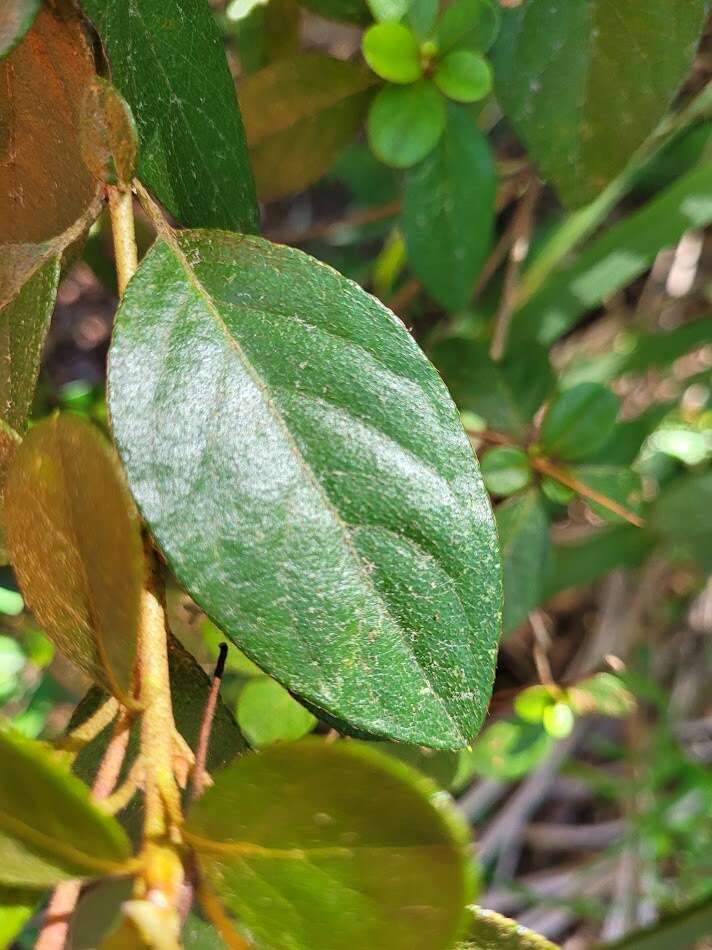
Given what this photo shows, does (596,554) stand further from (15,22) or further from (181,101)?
(15,22)

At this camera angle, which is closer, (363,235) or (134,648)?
(134,648)

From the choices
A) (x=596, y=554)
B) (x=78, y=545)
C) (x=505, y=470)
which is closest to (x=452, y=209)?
(x=505, y=470)

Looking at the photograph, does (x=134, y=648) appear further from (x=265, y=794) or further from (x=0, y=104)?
(x=0, y=104)

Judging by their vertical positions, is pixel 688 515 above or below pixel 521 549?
below

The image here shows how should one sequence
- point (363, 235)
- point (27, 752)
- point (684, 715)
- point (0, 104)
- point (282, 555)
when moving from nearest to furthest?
point (27, 752) < point (282, 555) < point (0, 104) < point (363, 235) < point (684, 715)

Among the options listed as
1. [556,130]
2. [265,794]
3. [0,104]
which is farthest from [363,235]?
[265,794]
